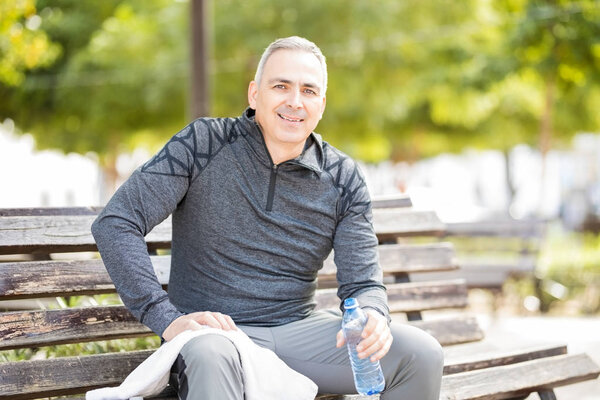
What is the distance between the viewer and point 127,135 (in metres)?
21.5

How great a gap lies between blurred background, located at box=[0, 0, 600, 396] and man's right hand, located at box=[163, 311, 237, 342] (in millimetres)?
6332

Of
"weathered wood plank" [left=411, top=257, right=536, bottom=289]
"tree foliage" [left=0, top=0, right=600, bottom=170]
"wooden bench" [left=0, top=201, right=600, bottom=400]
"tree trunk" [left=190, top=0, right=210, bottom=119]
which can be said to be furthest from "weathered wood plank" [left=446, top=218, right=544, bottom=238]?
"wooden bench" [left=0, top=201, right=600, bottom=400]

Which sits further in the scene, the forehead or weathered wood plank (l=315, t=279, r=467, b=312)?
weathered wood plank (l=315, t=279, r=467, b=312)

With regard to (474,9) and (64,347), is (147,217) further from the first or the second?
(474,9)

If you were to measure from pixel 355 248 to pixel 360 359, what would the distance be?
47 cm

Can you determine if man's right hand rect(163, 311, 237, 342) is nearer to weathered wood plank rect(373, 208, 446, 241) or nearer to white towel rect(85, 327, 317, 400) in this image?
white towel rect(85, 327, 317, 400)

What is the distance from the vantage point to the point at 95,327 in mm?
3490

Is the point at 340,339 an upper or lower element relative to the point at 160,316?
lower

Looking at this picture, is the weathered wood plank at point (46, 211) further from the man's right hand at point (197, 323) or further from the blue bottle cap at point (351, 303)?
the blue bottle cap at point (351, 303)

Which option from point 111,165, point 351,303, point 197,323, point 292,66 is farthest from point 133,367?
point 111,165

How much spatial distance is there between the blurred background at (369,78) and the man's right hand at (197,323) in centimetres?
633

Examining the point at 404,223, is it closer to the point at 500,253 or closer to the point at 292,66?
the point at 292,66

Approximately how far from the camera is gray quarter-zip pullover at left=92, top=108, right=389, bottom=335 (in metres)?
3.21

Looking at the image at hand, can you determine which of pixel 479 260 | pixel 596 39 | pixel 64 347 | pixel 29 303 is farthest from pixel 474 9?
pixel 64 347
